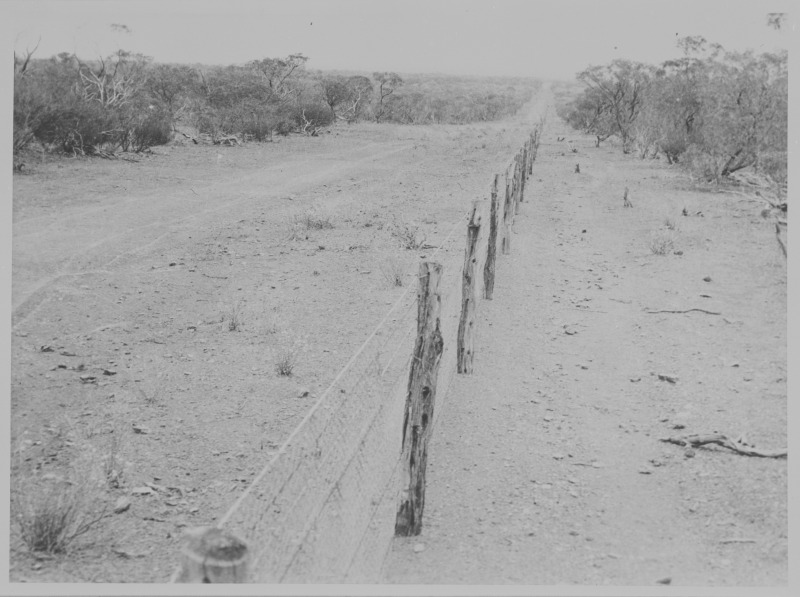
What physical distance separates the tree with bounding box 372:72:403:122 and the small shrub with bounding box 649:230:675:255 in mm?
28475

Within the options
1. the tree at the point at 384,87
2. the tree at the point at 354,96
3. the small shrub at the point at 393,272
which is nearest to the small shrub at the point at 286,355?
the small shrub at the point at 393,272

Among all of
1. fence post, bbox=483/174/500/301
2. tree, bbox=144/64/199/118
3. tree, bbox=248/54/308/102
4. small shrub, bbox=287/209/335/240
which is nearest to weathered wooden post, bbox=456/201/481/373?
fence post, bbox=483/174/500/301

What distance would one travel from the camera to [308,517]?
4254mm

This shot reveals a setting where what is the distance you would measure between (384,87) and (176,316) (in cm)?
3509

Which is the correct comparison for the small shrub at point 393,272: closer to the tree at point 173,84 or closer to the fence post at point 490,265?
the fence post at point 490,265

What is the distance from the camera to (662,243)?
34.6ft

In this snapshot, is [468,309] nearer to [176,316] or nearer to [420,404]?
[420,404]

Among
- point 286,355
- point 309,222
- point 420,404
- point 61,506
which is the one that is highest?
point 309,222

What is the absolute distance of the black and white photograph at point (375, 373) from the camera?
13.5 feet

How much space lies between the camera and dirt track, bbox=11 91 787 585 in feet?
14.0

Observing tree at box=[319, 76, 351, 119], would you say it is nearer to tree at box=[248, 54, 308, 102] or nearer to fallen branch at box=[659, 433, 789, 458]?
tree at box=[248, 54, 308, 102]

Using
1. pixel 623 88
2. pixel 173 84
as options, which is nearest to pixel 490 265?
pixel 173 84

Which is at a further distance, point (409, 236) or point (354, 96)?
point (354, 96)

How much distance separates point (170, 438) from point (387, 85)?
37672mm
